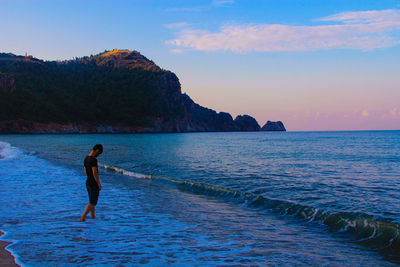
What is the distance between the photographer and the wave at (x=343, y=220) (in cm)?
713

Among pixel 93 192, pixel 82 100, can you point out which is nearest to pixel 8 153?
pixel 93 192

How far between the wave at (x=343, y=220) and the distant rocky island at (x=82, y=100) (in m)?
130

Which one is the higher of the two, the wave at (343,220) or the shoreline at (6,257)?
the shoreline at (6,257)

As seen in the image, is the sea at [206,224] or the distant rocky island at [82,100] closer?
the sea at [206,224]

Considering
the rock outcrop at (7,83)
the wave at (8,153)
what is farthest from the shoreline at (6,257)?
the rock outcrop at (7,83)

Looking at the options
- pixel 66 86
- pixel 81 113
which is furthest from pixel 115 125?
pixel 66 86

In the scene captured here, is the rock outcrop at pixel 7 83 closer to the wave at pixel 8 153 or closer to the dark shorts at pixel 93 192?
the wave at pixel 8 153

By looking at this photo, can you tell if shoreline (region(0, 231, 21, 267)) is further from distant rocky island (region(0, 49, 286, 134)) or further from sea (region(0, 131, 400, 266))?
distant rocky island (region(0, 49, 286, 134))

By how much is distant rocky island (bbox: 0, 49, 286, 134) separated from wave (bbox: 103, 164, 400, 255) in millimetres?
129555

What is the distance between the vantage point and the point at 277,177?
16.5 m

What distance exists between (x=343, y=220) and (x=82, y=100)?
567 feet

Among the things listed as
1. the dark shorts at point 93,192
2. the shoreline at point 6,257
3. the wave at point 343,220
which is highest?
the dark shorts at point 93,192

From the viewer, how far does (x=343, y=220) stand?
27.9 ft

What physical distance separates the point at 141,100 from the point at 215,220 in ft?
579
